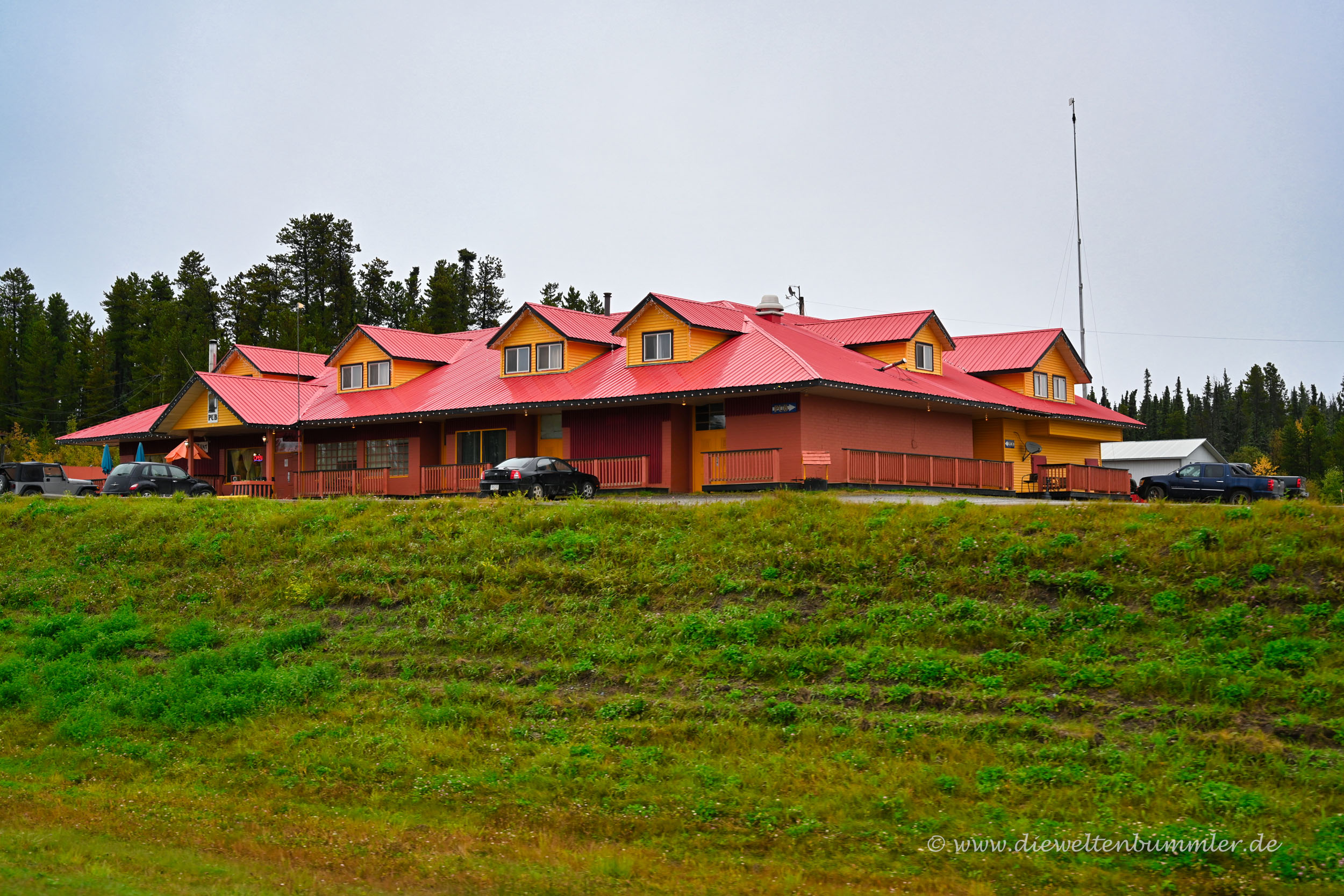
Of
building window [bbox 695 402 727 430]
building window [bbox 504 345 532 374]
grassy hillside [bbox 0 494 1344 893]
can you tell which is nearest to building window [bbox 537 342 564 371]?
building window [bbox 504 345 532 374]

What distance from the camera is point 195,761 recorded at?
49.5ft

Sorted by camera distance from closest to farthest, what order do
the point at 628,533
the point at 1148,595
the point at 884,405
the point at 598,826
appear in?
the point at 598,826
the point at 1148,595
the point at 628,533
the point at 884,405

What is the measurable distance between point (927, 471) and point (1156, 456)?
48.7 m

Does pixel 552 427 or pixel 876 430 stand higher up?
pixel 552 427

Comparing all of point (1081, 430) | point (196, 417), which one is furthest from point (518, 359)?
point (1081, 430)

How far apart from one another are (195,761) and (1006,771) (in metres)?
10.3

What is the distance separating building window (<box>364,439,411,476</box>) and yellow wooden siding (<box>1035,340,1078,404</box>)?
80.4 feet

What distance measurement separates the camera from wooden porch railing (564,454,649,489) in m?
35.4

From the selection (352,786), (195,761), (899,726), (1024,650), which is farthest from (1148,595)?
(195,761)

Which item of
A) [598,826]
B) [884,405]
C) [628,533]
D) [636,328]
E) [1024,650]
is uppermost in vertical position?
[636,328]

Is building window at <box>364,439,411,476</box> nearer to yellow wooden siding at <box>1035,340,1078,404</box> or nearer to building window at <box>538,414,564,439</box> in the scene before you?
building window at <box>538,414,564,439</box>

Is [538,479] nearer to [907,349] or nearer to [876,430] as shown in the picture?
[876,430]

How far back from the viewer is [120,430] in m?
51.8

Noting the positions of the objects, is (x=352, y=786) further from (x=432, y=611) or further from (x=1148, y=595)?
(x=1148, y=595)
